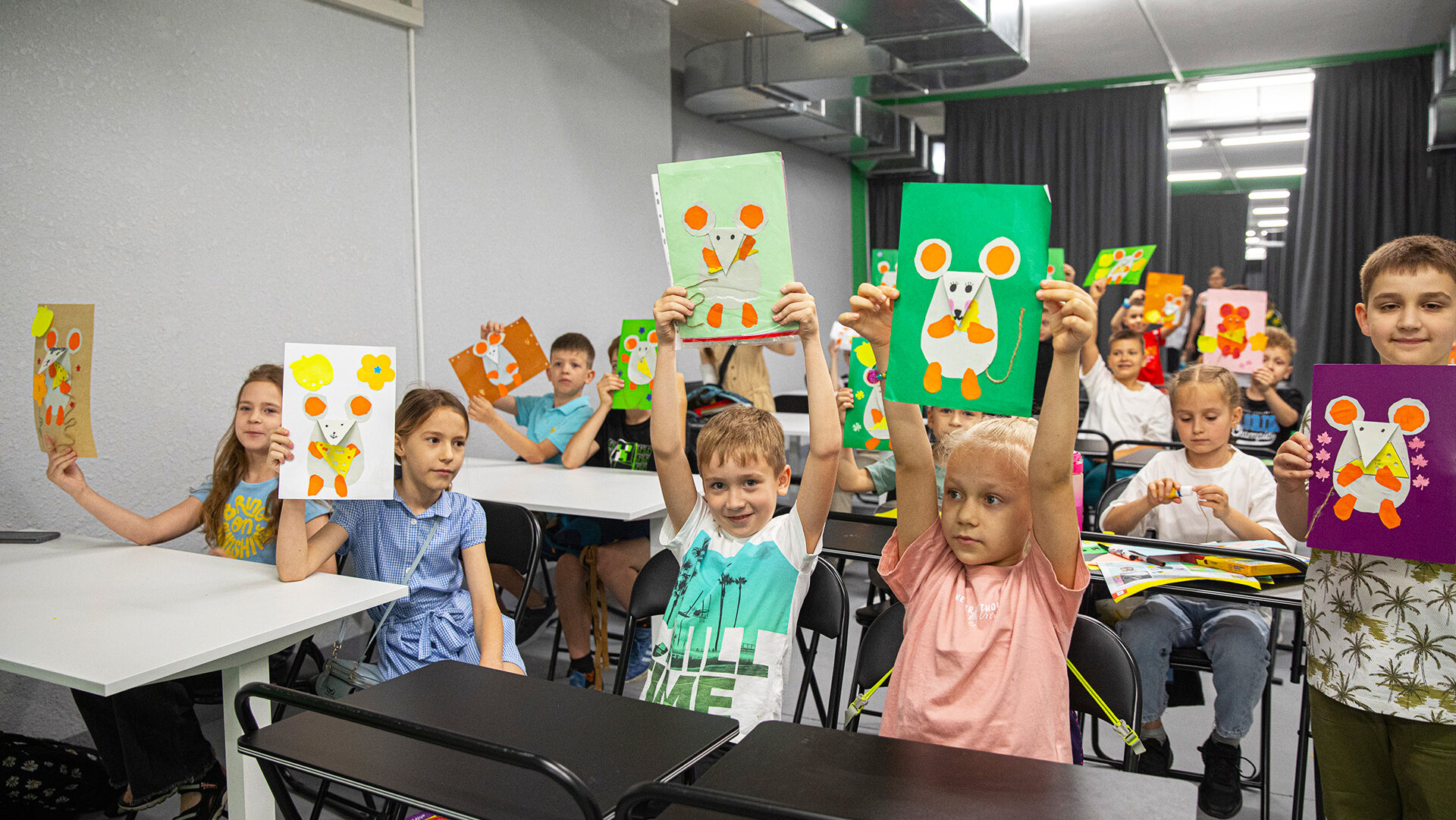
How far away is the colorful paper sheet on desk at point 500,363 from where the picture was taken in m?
3.54

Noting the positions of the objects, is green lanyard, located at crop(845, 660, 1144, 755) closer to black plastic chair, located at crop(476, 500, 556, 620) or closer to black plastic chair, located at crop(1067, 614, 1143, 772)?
black plastic chair, located at crop(1067, 614, 1143, 772)

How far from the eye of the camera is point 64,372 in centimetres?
214

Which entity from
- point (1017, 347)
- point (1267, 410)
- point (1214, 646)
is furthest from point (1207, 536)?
point (1267, 410)

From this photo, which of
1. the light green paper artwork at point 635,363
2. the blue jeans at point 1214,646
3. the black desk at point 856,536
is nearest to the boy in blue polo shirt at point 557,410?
the light green paper artwork at point 635,363

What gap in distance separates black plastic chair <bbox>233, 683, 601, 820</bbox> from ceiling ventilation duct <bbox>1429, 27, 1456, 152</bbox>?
21.6 ft

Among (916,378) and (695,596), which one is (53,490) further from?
(916,378)

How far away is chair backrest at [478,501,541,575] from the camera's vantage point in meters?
2.38

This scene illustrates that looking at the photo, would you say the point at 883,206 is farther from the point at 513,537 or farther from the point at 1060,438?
the point at 1060,438

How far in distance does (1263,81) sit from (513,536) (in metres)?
7.57

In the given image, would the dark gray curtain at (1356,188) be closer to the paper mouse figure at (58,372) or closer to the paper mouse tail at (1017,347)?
the paper mouse tail at (1017,347)

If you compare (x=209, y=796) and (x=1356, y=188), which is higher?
(x=1356, y=188)

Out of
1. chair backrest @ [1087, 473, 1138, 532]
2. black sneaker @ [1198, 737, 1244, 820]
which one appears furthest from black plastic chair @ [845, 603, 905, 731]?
chair backrest @ [1087, 473, 1138, 532]

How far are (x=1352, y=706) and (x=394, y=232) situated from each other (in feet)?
11.9

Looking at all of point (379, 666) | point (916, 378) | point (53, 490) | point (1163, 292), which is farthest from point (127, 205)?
point (1163, 292)
